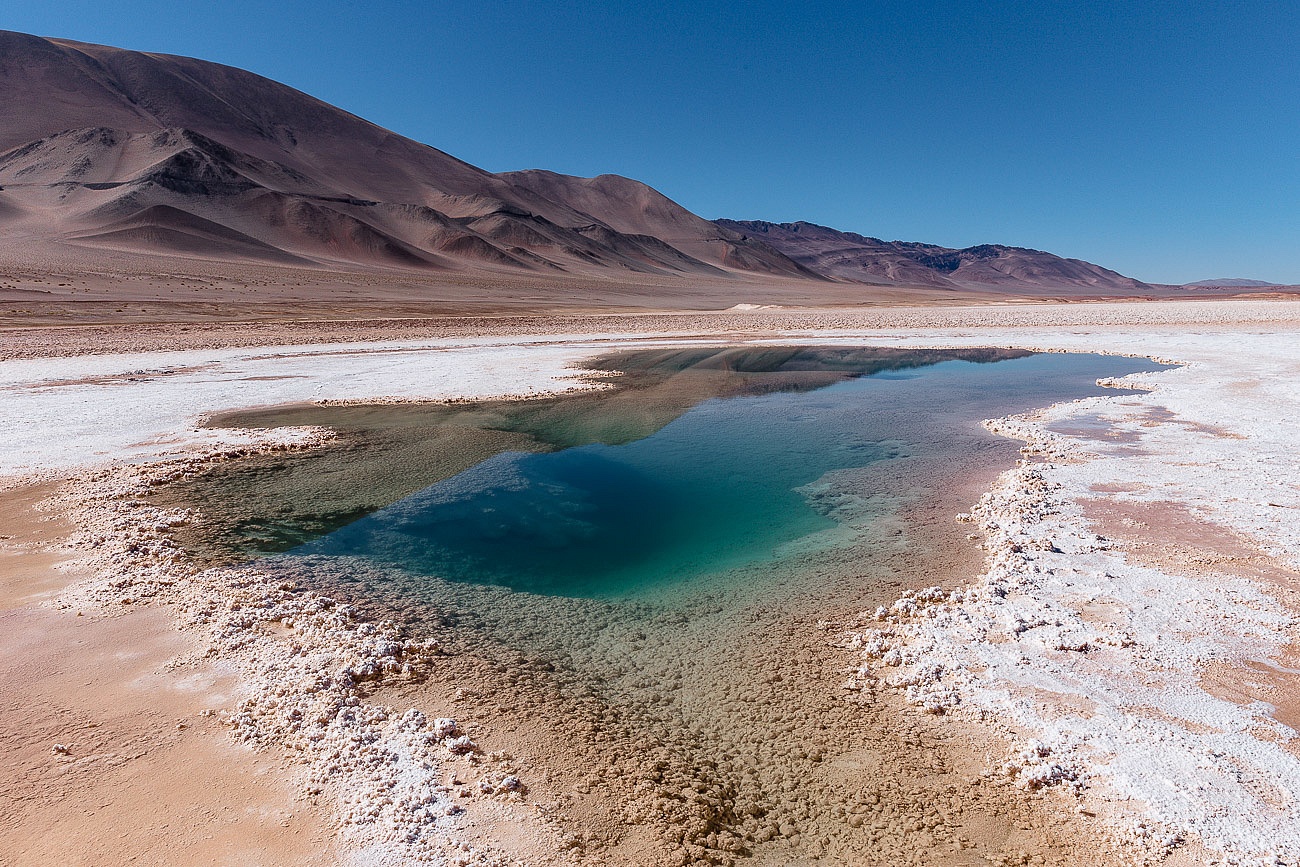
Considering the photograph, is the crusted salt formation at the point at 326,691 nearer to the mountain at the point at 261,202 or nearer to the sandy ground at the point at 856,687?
the sandy ground at the point at 856,687

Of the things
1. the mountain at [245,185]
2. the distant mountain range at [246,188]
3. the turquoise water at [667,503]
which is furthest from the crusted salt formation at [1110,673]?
the mountain at [245,185]

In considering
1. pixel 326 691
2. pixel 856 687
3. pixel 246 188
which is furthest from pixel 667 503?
pixel 246 188

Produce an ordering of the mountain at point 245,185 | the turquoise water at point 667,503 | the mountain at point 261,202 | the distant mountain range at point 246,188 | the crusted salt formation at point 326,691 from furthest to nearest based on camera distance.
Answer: the mountain at point 245,185 < the distant mountain range at point 246,188 < the mountain at point 261,202 < the turquoise water at point 667,503 < the crusted salt formation at point 326,691

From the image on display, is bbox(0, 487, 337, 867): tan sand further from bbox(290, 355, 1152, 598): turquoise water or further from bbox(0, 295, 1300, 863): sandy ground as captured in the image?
bbox(290, 355, 1152, 598): turquoise water

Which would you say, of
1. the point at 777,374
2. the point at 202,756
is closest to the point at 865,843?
the point at 202,756

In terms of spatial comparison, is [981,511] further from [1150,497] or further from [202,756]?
[202,756]

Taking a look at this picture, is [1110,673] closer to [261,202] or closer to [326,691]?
[326,691]

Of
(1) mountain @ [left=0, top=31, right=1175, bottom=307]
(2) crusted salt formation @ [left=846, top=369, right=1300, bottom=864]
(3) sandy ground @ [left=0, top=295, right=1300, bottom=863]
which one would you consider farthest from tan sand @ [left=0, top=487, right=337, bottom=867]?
(1) mountain @ [left=0, top=31, right=1175, bottom=307]
